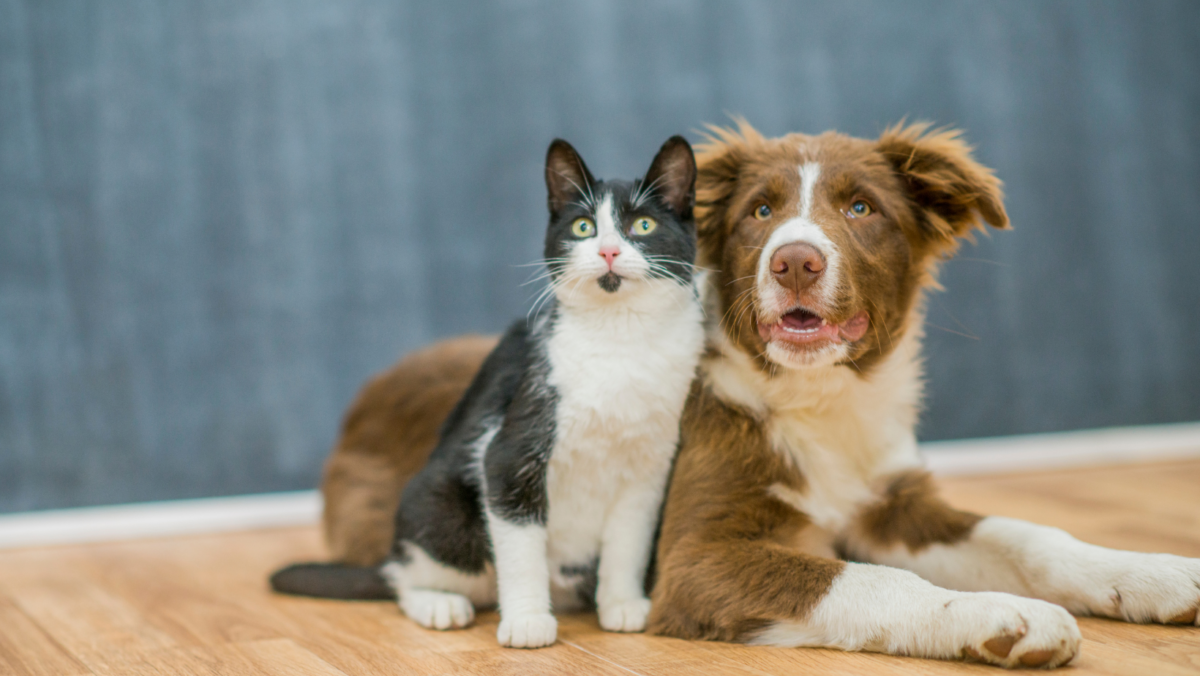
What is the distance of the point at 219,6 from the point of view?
2852mm

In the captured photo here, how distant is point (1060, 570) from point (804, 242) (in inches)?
26.1

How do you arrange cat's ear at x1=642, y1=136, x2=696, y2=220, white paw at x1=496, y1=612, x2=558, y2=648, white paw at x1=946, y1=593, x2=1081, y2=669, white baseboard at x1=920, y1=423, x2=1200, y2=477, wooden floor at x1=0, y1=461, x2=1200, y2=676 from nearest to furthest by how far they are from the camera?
white paw at x1=946, y1=593, x2=1081, y2=669
wooden floor at x1=0, y1=461, x2=1200, y2=676
white paw at x1=496, y1=612, x2=558, y2=648
cat's ear at x1=642, y1=136, x2=696, y2=220
white baseboard at x1=920, y1=423, x2=1200, y2=477

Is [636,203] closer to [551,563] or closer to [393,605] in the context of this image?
[551,563]

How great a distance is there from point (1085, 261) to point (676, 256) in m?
2.58

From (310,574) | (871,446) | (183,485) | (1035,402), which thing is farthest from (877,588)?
(1035,402)

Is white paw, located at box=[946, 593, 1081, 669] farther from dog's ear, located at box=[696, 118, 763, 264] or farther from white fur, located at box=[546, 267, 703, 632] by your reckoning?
dog's ear, located at box=[696, 118, 763, 264]

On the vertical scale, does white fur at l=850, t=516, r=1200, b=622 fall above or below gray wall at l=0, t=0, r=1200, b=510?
below

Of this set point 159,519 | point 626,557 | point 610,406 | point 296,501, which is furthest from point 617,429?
point 159,519

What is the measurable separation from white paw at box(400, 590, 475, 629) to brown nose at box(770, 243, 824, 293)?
760 millimetres

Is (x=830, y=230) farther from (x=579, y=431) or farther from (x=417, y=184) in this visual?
(x=417, y=184)

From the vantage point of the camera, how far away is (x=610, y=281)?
4.87 feet

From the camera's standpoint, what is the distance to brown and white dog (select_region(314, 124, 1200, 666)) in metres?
1.40

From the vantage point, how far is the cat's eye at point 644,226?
1519 millimetres

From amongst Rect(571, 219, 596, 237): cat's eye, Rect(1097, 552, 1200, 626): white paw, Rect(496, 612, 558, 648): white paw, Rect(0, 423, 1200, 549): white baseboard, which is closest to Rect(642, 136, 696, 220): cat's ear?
Rect(571, 219, 596, 237): cat's eye
